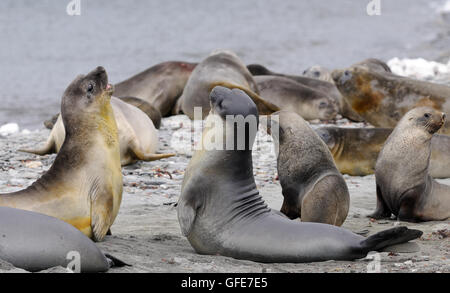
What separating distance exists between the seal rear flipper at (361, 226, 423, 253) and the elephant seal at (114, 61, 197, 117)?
19.8 feet

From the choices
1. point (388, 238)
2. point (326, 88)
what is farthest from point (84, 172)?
point (326, 88)

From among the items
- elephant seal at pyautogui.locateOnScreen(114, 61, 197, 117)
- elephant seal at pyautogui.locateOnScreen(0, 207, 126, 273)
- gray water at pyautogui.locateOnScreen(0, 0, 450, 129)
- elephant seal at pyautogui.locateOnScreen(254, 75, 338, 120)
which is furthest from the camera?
gray water at pyautogui.locateOnScreen(0, 0, 450, 129)

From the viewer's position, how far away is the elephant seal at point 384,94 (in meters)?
8.66

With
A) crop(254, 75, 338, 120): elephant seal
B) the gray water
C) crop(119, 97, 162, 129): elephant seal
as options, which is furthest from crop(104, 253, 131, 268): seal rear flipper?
the gray water

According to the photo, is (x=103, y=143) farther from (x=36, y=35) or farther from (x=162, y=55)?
(x=36, y=35)

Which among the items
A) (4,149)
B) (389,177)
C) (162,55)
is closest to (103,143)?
(389,177)

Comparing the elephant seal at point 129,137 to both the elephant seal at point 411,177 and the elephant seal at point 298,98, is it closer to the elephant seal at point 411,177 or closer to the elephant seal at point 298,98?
the elephant seal at point 411,177

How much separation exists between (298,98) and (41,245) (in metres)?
6.63

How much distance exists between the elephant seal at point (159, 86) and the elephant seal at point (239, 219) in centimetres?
552

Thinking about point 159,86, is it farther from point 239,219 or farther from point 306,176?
point 239,219

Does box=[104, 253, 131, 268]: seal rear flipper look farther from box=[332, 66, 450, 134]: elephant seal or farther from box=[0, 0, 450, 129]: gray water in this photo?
box=[0, 0, 450, 129]: gray water

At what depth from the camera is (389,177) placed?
18.7ft

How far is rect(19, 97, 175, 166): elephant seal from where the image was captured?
22.3ft
